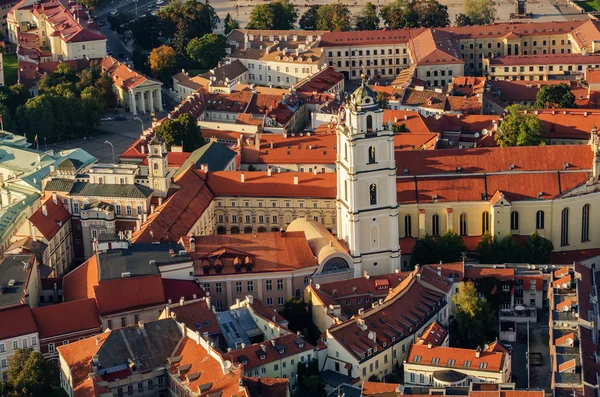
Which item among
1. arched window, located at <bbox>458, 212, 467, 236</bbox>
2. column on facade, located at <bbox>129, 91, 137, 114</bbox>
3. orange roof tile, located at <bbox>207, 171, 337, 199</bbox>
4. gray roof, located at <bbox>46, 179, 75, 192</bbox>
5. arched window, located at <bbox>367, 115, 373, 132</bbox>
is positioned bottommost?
arched window, located at <bbox>458, 212, 467, 236</bbox>

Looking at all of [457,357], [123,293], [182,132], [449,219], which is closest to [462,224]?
[449,219]

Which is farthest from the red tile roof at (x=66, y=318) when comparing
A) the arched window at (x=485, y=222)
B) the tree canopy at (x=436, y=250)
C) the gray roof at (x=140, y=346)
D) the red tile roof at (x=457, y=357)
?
the arched window at (x=485, y=222)

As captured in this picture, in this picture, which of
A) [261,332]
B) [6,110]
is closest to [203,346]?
[261,332]

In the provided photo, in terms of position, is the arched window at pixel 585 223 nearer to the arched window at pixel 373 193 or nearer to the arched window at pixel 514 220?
the arched window at pixel 514 220

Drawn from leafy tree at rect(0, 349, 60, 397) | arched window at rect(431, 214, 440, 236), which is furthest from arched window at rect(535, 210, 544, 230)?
leafy tree at rect(0, 349, 60, 397)

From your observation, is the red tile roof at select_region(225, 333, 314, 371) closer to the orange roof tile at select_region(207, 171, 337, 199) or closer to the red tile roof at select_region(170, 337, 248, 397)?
the red tile roof at select_region(170, 337, 248, 397)

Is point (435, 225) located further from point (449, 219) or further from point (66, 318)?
point (66, 318)
